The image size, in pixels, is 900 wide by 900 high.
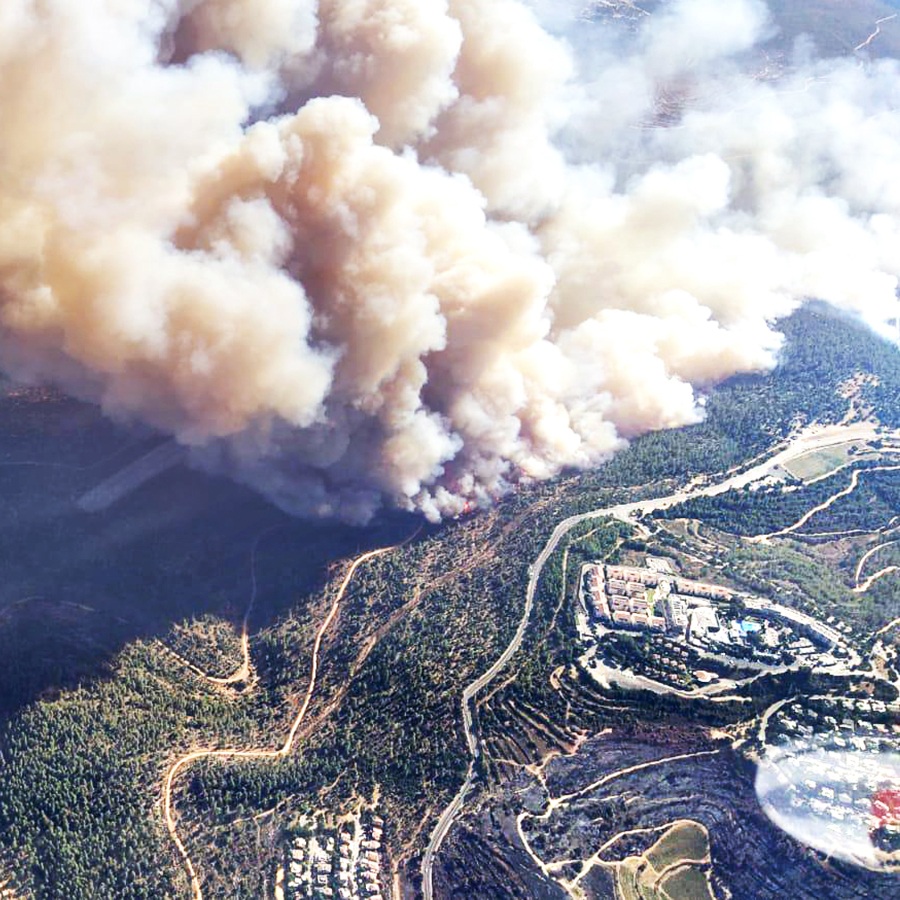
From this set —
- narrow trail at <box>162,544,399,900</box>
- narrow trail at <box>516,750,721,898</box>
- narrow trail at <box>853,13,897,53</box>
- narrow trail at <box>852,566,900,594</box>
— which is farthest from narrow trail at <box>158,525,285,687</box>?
narrow trail at <box>853,13,897,53</box>

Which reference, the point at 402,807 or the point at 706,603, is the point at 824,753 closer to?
the point at 706,603

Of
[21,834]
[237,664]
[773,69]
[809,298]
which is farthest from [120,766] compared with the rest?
[773,69]

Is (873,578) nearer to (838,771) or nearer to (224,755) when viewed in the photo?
(838,771)

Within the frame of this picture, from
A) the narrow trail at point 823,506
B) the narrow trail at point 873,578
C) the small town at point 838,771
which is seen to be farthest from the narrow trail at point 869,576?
the small town at point 838,771

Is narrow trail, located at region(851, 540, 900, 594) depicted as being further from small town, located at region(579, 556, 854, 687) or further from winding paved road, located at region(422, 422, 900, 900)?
winding paved road, located at region(422, 422, 900, 900)

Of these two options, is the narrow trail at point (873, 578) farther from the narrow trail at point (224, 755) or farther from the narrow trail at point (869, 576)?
the narrow trail at point (224, 755)

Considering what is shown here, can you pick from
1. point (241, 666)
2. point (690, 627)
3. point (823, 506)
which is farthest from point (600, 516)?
point (241, 666)
